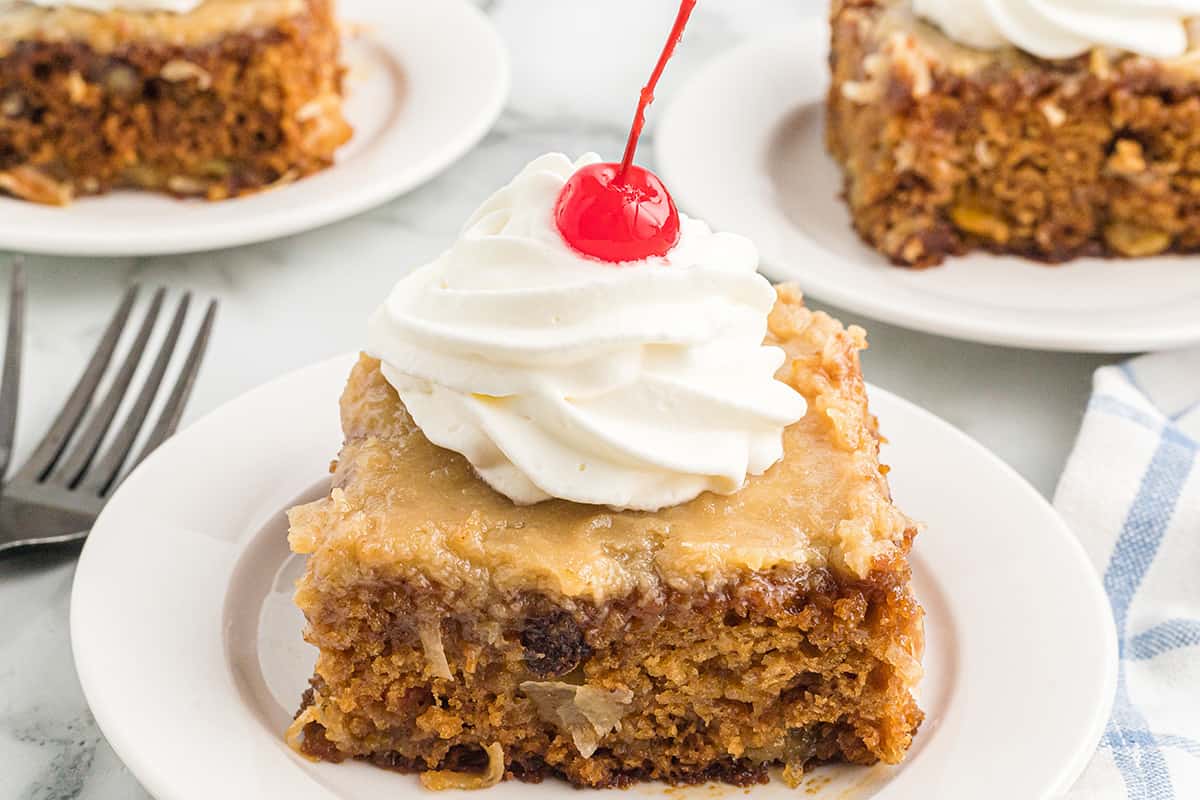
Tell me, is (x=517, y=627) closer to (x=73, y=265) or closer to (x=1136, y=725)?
(x=1136, y=725)

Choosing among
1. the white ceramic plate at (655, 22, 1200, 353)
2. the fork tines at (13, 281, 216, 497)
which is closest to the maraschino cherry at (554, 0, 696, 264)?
the fork tines at (13, 281, 216, 497)

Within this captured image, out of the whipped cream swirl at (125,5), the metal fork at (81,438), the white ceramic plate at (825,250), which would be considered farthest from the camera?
the whipped cream swirl at (125,5)

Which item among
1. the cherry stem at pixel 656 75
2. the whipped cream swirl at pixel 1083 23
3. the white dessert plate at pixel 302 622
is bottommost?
the white dessert plate at pixel 302 622

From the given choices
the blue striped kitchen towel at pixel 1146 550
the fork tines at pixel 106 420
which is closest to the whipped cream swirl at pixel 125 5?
the fork tines at pixel 106 420

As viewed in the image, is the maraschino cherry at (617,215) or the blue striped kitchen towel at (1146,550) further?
the blue striped kitchen towel at (1146,550)

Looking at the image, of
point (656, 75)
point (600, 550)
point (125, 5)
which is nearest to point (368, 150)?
point (125, 5)

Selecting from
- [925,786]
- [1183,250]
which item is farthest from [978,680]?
[1183,250]

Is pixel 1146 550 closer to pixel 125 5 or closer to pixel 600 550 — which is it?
pixel 600 550

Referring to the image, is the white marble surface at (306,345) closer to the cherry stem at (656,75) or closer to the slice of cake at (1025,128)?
the slice of cake at (1025,128)
